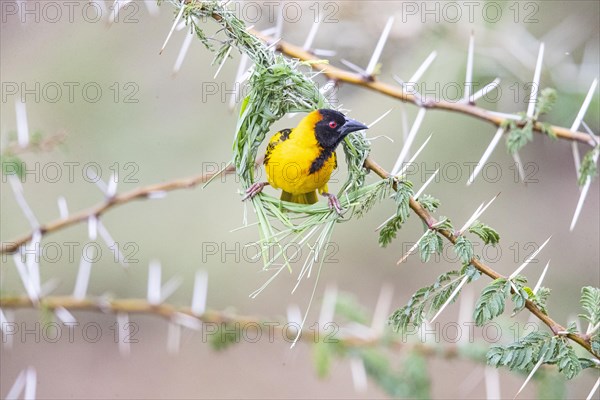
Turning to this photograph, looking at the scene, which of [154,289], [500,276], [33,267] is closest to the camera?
[500,276]

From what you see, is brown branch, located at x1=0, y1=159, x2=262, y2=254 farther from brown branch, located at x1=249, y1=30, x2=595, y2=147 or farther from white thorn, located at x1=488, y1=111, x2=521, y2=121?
white thorn, located at x1=488, y1=111, x2=521, y2=121

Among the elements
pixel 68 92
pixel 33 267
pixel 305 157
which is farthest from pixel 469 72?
pixel 68 92

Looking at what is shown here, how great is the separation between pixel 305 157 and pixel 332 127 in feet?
0.76

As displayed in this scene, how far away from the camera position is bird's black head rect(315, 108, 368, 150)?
2.86 meters

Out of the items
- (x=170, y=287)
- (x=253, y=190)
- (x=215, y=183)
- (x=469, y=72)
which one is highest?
(x=469, y=72)

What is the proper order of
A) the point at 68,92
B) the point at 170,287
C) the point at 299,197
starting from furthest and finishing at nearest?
the point at 68,92, the point at 170,287, the point at 299,197

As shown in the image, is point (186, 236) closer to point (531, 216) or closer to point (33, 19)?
point (33, 19)

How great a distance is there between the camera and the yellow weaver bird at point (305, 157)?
9.82ft

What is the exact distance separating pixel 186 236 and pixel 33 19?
113 inches

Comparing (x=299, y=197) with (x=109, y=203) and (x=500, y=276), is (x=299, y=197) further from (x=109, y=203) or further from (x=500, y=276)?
(x=500, y=276)

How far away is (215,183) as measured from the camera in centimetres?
852

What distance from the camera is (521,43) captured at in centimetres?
603

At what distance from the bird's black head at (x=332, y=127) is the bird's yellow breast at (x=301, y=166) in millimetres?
57

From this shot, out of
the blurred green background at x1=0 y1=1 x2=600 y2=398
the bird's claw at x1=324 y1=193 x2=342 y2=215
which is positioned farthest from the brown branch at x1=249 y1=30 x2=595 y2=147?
the blurred green background at x1=0 y1=1 x2=600 y2=398
